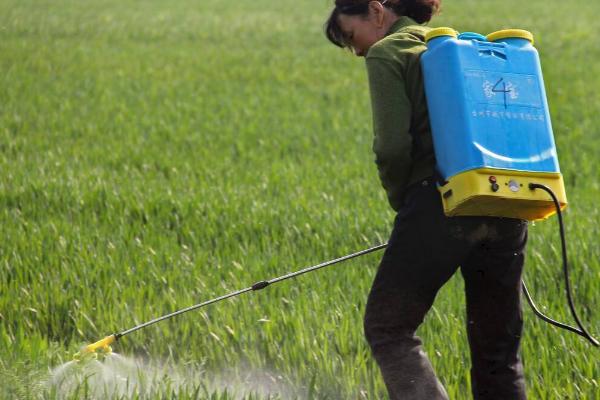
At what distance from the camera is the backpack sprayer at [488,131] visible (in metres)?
2.77

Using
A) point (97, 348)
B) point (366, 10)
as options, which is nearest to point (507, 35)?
point (366, 10)

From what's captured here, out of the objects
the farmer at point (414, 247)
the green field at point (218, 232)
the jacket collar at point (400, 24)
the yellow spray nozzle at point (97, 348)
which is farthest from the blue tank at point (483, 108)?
the yellow spray nozzle at point (97, 348)

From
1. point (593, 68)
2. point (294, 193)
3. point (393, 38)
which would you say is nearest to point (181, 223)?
point (294, 193)

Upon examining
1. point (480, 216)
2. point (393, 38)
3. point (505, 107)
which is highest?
point (393, 38)

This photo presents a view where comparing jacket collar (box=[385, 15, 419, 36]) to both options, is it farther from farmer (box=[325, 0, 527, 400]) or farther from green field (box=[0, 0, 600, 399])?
green field (box=[0, 0, 600, 399])

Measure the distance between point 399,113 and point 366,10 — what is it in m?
0.47

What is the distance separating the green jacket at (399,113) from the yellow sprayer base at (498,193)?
160mm

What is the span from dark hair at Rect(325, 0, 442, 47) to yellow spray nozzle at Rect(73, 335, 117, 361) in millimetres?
1492

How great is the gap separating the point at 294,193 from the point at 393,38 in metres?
3.88

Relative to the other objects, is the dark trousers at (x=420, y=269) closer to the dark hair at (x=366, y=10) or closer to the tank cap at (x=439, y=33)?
the tank cap at (x=439, y=33)

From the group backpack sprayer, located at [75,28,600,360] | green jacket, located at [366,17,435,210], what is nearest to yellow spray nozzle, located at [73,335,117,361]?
green jacket, located at [366,17,435,210]

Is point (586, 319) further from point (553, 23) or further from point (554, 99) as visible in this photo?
point (553, 23)

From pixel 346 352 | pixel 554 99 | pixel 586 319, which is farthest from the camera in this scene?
pixel 554 99

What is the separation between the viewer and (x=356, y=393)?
362 centimetres
